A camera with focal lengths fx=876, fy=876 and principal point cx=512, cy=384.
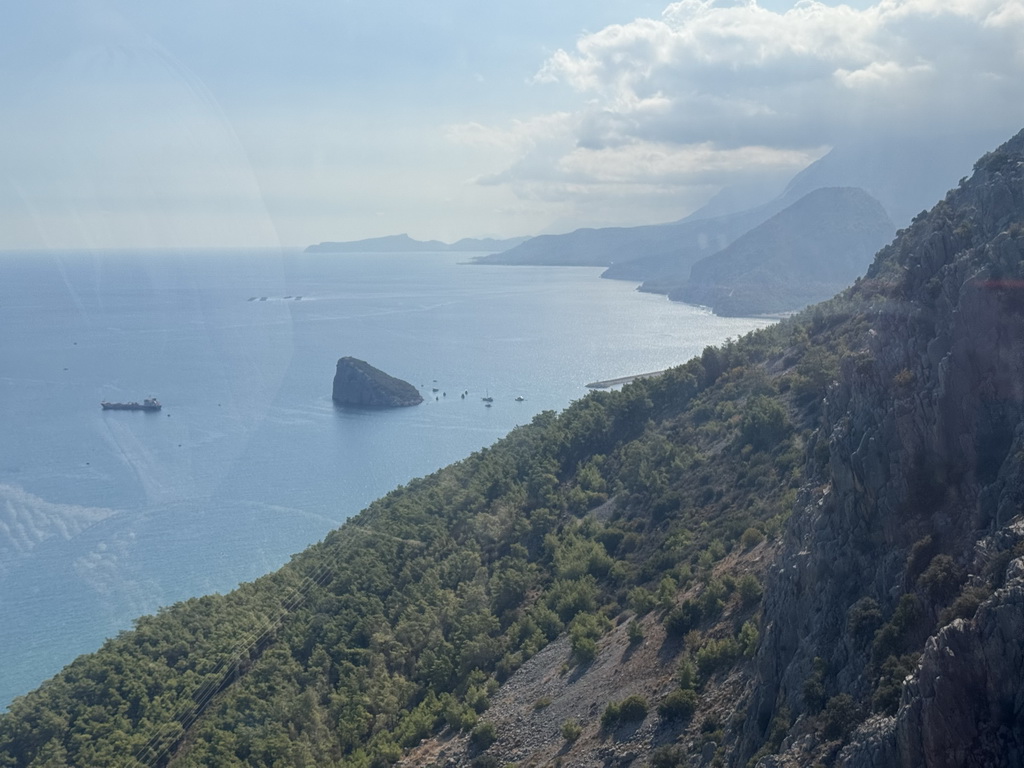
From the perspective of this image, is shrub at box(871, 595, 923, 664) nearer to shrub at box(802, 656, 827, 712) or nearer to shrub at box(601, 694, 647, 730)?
shrub at box(802, 656, 827, 712)

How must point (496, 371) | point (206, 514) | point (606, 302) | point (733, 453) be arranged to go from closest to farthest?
point (733, 453) < point (206, 514) < point (496, 371) < point (606, 302)

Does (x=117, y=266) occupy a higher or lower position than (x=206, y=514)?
higher

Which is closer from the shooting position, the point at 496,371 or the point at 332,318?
the point at 496,371

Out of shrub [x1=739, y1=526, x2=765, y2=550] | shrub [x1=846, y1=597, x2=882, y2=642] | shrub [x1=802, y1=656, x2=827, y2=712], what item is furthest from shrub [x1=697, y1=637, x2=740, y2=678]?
shrub [x1=846, y1=597, x2=882, y2=642]

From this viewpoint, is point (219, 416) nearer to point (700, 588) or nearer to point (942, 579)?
point (700, 588)

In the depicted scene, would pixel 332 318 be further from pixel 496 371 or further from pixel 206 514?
pixel 206 514

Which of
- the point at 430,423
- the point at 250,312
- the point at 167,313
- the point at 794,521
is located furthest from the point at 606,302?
the point at 794,521
